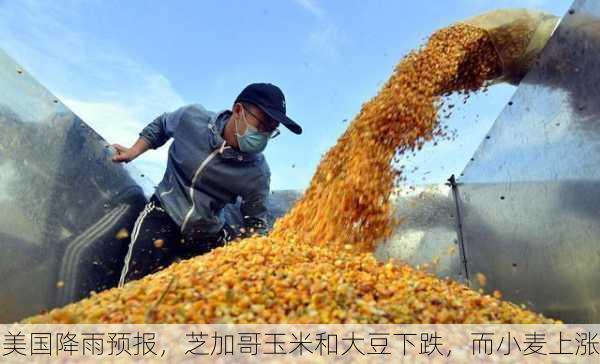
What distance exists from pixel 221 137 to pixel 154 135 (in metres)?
0.51

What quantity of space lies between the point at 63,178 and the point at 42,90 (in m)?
0.46

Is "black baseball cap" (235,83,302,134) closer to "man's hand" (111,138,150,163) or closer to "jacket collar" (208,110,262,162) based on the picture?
"jacket collar" (208,110,262,162)

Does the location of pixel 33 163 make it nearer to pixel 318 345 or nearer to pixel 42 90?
pixel 42 90

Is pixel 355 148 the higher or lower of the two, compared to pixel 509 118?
lower

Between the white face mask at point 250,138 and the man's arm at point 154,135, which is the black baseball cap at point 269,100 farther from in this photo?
the man's arm at point 154,135

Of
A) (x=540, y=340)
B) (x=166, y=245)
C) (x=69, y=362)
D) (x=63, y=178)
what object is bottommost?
(x=69, y=362)

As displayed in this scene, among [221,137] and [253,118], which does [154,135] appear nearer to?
[221,137]

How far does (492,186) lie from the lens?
9.44ft

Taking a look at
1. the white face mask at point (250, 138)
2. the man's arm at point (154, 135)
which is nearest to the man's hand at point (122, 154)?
the man's arm at point (154, 135)

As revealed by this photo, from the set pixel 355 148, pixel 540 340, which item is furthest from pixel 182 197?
pixel 540 340

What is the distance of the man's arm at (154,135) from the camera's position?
117 inches

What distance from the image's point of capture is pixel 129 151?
297 centimetres

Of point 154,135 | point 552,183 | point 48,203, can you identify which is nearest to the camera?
point 552,183

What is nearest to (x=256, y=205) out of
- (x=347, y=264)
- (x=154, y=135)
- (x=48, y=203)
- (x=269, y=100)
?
(x=269, y=100)
